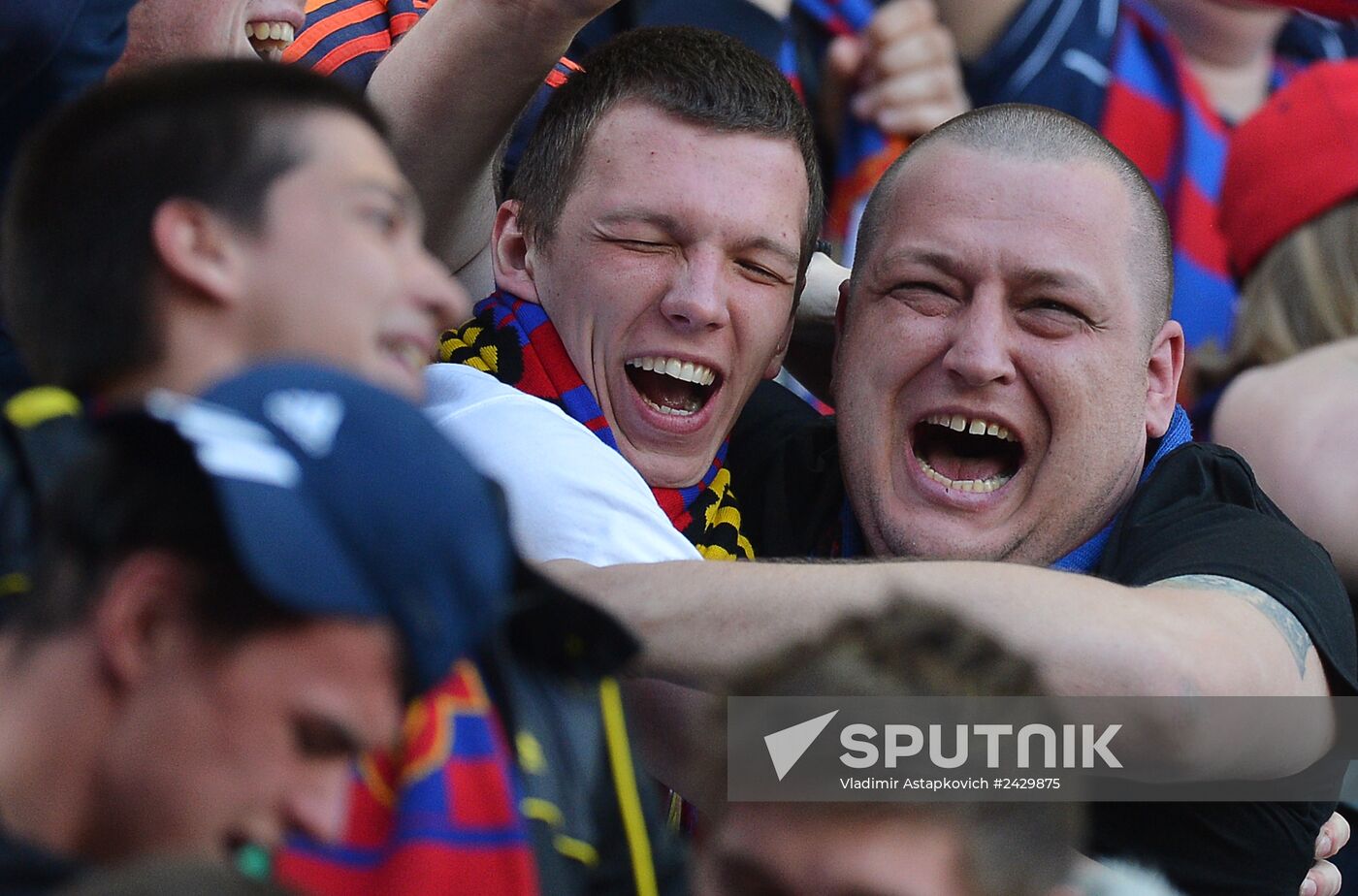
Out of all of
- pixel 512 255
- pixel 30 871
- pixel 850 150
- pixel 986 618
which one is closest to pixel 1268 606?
pixel 986 618

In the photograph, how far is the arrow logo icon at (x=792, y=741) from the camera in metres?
1.45

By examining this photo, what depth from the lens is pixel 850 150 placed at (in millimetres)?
3896

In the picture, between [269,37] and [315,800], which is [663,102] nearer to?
[269,37]

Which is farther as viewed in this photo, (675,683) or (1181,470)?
(1181,470)

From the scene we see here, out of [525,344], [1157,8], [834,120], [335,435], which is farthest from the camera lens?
[1157,8]

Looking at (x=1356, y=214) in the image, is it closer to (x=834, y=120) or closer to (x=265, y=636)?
(x=834, y=120)

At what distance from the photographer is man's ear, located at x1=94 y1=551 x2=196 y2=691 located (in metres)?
1.08

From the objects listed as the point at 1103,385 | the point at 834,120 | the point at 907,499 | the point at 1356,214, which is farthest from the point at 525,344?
the point at 1356,214

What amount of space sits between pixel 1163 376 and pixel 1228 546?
47 cm

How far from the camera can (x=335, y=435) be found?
107 cm

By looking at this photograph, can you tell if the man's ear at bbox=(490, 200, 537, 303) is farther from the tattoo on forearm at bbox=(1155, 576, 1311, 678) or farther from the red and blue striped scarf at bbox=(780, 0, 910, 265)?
the red and blue striped scarf at bbox=(780, 0, 910, 265)

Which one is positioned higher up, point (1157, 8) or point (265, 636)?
point (265, 636)

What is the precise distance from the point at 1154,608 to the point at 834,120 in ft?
6.84

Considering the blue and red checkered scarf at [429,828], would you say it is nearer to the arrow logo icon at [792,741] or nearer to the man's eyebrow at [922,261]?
the arrow logo icon at [792,741]
